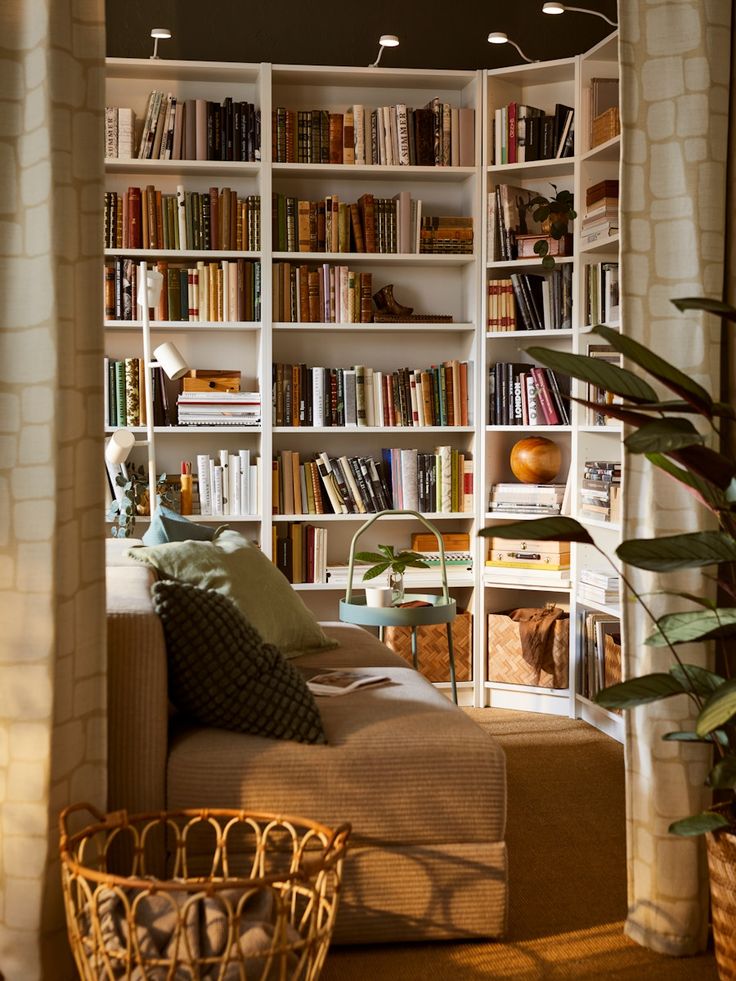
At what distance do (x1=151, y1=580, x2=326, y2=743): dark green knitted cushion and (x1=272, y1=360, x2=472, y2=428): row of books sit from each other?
2.40 m

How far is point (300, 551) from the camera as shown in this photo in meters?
4.96

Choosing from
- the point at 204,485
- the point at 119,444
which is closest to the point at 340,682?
the point at 119,444

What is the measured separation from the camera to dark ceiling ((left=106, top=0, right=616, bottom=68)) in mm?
4938

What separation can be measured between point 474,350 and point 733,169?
2.56 metres

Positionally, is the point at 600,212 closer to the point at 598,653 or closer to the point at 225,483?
the point at 598,653

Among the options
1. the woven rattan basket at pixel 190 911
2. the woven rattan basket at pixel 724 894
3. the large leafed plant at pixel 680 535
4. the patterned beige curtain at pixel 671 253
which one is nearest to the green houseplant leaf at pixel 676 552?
the large leafed plant at pixel 680 535

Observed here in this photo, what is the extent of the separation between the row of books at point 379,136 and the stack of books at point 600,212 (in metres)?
0.60

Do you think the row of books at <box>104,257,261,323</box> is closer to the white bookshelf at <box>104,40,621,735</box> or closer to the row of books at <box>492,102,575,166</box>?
the white bookshelf at <box>104,40,621,735</box>

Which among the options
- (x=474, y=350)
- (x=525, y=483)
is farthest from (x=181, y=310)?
(x=525, y=483)

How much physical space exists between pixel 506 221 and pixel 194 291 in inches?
53.2

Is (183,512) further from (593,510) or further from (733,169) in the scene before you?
(733,169)

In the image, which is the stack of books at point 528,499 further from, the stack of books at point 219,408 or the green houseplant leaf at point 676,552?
the green houseplant leaf at point 676,552

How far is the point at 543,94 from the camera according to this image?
511 centimetres

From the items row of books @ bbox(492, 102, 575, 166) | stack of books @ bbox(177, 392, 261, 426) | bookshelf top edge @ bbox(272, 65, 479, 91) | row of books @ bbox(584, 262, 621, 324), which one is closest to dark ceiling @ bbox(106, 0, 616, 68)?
bookshelf top edge @ bbox(272, 65, 479, 91)
